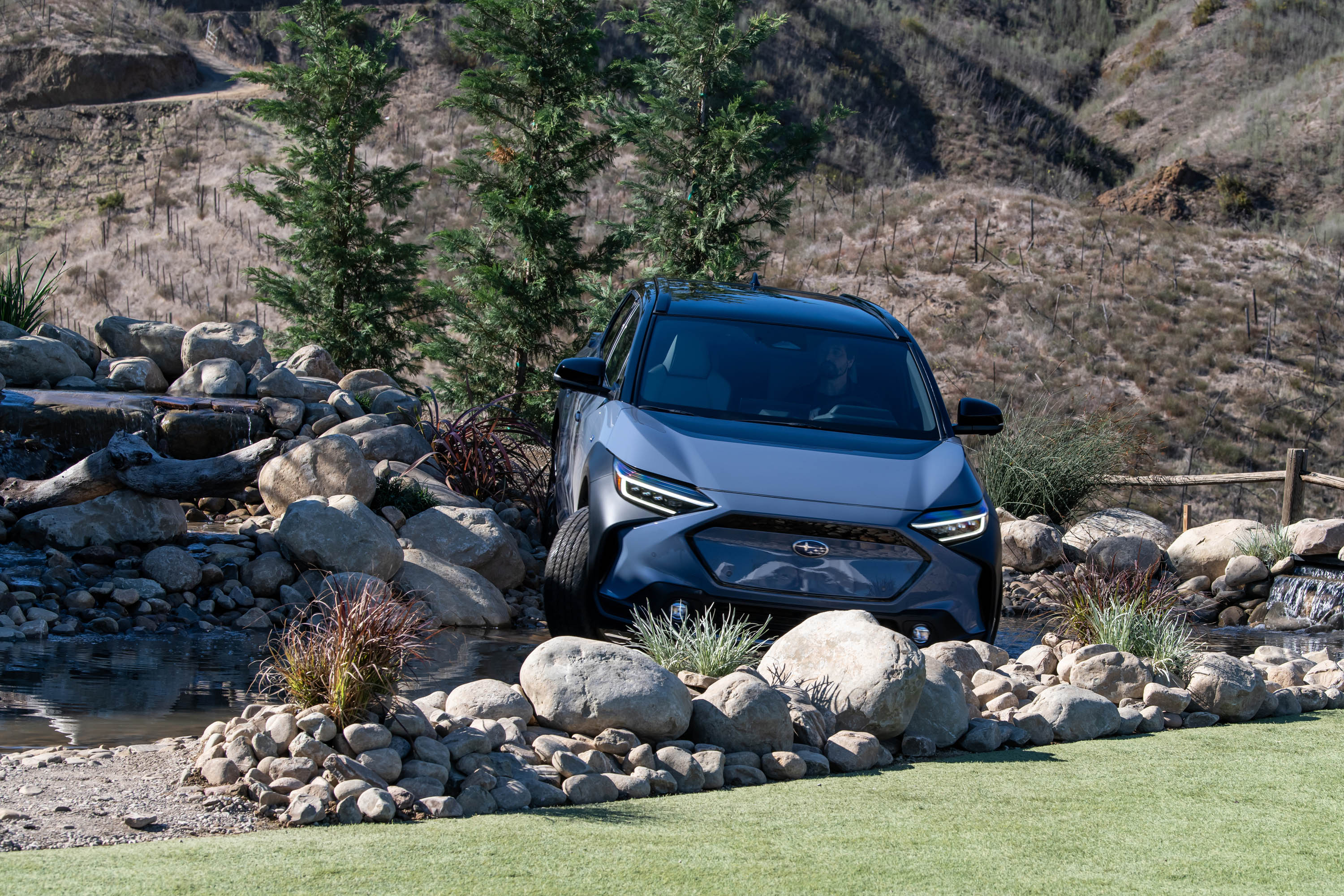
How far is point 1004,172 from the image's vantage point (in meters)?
46.7

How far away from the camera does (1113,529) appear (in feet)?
39.3

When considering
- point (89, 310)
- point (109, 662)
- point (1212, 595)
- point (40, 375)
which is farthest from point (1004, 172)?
point (109, 662)

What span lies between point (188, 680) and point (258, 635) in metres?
1.29

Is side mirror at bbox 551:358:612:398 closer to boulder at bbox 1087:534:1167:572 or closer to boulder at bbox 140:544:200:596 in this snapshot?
boulder at bbox 140:544:200:596

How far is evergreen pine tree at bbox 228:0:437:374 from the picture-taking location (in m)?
14.7

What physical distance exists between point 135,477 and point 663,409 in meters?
3.58

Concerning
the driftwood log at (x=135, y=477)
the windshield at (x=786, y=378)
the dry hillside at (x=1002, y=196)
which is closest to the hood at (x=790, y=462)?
the windshield at (x=786, y=378)

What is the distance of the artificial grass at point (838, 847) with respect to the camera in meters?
2.81

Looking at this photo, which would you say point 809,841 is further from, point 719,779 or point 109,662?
point 109,662

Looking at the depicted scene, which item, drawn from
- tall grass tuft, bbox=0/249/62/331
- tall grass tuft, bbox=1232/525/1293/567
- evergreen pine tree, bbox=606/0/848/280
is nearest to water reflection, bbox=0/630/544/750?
tall grass tuft, bbox=0/249/62/331

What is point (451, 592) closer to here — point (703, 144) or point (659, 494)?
point (659, 494)

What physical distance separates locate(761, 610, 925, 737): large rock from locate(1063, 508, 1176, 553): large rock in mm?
7339

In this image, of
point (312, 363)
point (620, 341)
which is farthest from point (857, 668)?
point (312, 363)

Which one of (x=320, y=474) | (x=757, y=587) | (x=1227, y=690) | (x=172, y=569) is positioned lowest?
(x=172, y=569)
